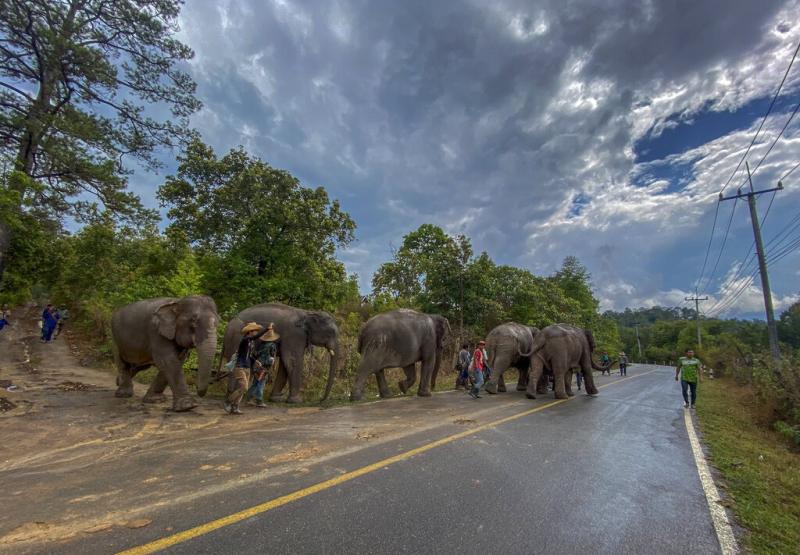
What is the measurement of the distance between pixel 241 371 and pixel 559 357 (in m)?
9.43

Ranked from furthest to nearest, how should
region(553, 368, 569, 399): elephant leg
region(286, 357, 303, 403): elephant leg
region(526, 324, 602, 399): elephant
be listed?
1. region(526, 324, 602, 399): elephant
2. region(553, 368, 569, 399): elephant leg
3. region(286, 357, 303, 403): elephant leg

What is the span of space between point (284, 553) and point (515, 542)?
1.71 metres

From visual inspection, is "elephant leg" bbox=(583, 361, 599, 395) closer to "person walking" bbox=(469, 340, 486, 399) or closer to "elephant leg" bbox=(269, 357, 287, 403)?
"person walking" bbox=(469, 340, 486, 399)

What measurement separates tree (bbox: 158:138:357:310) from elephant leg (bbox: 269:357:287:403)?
4534mm

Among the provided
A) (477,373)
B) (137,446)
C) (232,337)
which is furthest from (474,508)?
(477,373)

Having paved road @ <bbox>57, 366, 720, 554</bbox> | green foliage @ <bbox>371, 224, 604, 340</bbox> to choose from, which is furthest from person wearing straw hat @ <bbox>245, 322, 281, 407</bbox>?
green foliage @ <bbox>371, 224, 604, 340</bbox>

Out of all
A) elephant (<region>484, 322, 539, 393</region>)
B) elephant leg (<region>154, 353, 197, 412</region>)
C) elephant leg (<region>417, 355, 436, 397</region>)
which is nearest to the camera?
elephant leg (<region>154, 353, 197, 412</region>)

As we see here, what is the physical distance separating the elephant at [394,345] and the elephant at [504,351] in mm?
2252

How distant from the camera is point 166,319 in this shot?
7.75 metres

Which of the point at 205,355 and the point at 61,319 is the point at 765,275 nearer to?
the point at 205,355

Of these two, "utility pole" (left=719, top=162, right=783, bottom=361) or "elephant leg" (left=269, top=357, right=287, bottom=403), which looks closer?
"elephant leg" (left=269, top=357, right=287, bottom=403)

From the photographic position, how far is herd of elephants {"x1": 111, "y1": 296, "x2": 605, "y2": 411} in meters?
7.74

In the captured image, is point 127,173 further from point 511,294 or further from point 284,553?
point 511,294

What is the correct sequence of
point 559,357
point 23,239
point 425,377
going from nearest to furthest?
point 23,239 → point 425,377 → point 559,357
